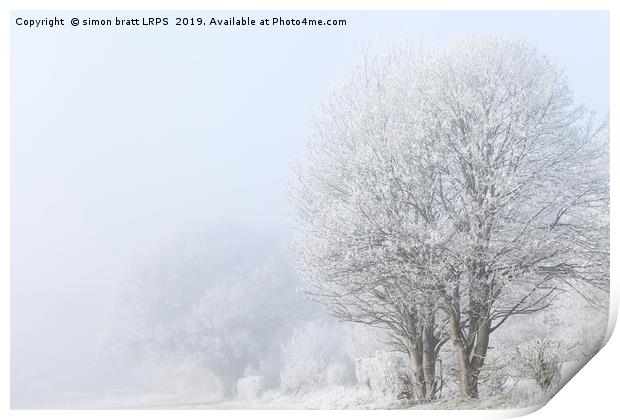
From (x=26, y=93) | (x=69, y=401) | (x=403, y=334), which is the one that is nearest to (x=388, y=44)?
(x=403, y=334)

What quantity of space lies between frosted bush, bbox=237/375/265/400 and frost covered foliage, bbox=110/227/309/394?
0.04 meters

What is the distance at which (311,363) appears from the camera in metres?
6.92

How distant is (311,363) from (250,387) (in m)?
0.51

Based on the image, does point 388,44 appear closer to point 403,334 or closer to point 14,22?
point 403,334

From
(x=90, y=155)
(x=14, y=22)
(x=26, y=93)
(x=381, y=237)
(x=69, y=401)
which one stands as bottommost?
(x=69, y=401)

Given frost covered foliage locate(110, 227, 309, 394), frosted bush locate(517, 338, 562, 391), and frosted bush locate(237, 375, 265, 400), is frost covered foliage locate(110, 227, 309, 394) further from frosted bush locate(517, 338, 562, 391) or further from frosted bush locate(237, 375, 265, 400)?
frosted bush locate(517, 338, 562, 391)

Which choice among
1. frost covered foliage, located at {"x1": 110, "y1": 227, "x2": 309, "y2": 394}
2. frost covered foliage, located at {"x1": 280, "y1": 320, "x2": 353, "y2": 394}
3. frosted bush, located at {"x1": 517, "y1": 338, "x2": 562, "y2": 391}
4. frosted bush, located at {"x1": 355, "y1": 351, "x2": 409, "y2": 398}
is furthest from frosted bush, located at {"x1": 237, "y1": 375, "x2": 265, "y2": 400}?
frosted bush, located at {"x1": 517, "y1": 338, "x2": 562, "y2": 391}

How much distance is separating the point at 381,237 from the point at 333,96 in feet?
3.65

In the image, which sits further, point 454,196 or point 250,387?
point 250,387

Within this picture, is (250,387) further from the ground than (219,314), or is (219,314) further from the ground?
(219,314)

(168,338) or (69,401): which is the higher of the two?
(168,338)

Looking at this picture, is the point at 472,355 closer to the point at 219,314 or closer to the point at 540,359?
the point at 540,359

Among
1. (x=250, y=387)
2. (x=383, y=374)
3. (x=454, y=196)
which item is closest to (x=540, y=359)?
(x=383, y=374)

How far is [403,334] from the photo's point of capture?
278 inches
